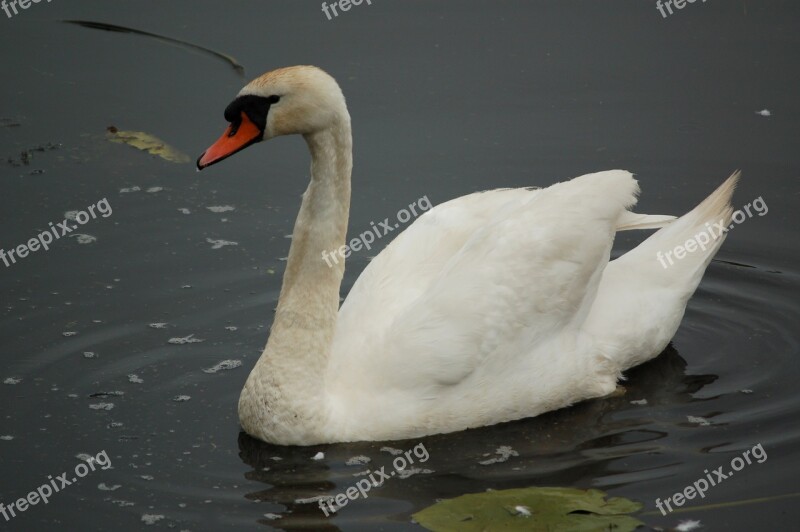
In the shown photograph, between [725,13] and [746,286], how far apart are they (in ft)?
15.6

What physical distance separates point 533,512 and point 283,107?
2.87 meters

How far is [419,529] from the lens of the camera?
24.3 ft

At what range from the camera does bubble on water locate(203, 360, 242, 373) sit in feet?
30.4

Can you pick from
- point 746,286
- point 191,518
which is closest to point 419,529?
point 191,518

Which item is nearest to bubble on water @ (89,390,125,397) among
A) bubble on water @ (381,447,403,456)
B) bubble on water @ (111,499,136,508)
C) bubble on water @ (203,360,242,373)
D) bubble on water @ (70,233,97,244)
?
bubble on water @ (203,360,242,373)

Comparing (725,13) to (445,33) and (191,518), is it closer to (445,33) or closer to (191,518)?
(445,33)
